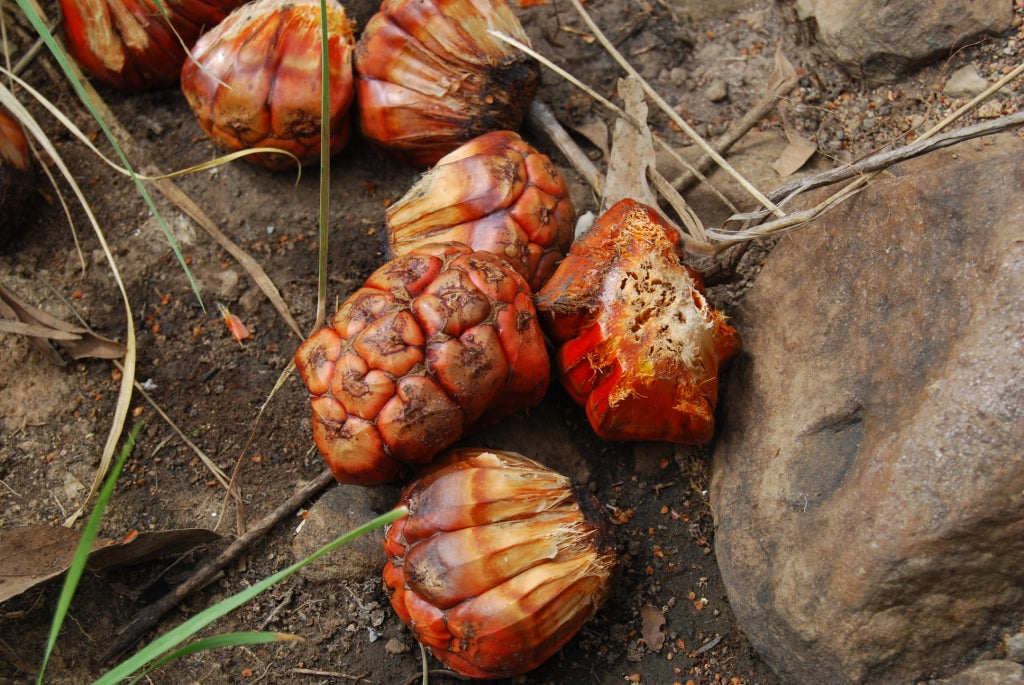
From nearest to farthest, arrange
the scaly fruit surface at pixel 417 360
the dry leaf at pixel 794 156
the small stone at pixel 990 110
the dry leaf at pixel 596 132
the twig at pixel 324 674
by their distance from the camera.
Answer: the scaly fruit surface at pixel 417 360 → the twig at pixel 324 674 → the small stone at pixel 990 110 → the dry leaf at pixel 794 156 → the dry leaf at pixel 596 132

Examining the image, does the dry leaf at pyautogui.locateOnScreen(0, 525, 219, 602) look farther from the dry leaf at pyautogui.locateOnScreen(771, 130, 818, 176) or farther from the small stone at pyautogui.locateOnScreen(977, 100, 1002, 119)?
the small stone at pyautogui.locateOnScreen(977, 100, 1002, 119)

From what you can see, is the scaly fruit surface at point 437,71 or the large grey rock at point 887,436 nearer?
the large grey rock at point 887,436

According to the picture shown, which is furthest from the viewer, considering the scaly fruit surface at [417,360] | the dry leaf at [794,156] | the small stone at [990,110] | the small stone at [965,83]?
the dry leaf at [794,156]


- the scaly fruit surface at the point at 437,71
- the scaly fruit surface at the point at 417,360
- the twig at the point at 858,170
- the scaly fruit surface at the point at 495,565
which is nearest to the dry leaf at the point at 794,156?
the twig at the point at 858,170

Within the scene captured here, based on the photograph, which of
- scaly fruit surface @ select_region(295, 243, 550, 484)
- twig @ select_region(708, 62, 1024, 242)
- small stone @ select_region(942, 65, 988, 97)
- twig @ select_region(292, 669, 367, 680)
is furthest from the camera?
small stone @ select_region(942, 65, 988, 97)

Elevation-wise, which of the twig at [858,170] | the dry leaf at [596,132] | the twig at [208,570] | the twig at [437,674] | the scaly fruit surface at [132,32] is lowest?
the twig at [437,674]

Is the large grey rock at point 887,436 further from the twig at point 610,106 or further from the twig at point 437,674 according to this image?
the twig at point 437,674

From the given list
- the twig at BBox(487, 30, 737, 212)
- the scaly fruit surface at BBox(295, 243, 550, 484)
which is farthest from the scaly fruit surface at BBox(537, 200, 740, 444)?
the twig at BBox(487, 30, 737, 212)

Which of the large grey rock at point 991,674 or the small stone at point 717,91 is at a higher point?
the small stone at point 717,91
